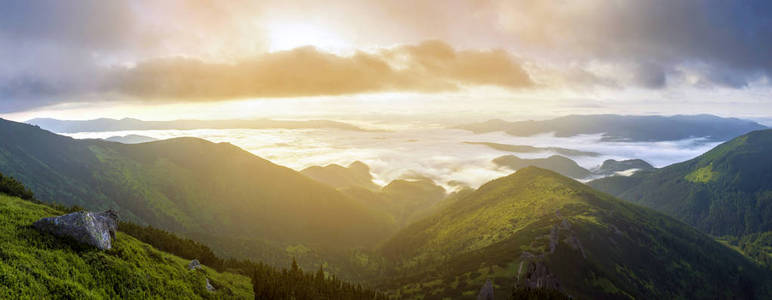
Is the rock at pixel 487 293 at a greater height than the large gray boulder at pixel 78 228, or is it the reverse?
the large gray boulder at pixel 78 228

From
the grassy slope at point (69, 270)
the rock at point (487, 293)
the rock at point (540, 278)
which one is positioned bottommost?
the rock at point (487, 293)

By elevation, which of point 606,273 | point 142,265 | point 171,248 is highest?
point 142,265

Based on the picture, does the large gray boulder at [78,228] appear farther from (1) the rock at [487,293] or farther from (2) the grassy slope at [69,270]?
(1) the rock at [487,293]

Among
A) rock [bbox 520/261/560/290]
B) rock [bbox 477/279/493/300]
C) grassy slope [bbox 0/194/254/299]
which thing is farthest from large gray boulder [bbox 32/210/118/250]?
rock [bbox 477/279/493/300]

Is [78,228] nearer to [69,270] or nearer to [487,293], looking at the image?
[69,270]

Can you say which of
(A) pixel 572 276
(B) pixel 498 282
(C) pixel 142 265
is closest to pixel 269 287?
(C) pixel 142 265

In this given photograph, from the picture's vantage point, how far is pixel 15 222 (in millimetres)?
31484

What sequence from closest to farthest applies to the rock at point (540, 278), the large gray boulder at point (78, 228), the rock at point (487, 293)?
the large gray boulder at point (78, 228) < the rock at point (540, 278) < the rock at point (487, 293)

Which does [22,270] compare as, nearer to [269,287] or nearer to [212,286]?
[212,286]

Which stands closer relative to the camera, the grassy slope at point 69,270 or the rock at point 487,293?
the grassy slope at point 69,270

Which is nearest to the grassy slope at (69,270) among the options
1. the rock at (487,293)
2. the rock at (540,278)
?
the rock at (487,293)

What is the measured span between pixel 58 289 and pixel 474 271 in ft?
638

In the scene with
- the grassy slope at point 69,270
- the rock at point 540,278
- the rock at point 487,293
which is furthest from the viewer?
the rock at point 487,293

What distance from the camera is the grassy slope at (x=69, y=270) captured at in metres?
24.0
